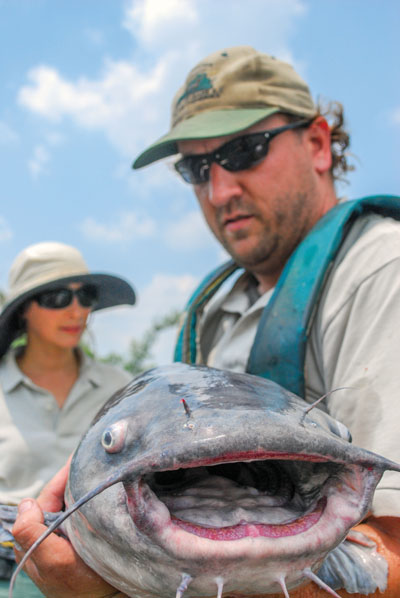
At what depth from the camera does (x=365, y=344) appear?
5.59 feet

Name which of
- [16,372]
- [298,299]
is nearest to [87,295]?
[16,372]

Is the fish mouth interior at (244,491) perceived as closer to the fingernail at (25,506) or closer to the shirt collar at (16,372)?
the fingernail at (25,506)

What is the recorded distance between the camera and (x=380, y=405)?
1.59m

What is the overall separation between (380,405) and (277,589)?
0.73 m

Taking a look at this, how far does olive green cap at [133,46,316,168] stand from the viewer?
7.97 ft

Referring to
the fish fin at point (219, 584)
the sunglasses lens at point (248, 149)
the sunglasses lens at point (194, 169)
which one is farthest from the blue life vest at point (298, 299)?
the fish fin at point (219, 584)

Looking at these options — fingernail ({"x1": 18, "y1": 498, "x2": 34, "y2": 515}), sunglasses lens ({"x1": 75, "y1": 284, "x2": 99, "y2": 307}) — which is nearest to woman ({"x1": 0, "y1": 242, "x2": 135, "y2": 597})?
sunglasses lens ({"x1": 75, "y1": 284, "x2": 99, "y2": 307})

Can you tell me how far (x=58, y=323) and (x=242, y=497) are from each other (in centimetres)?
275

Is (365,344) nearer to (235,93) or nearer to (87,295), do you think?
(235,93)

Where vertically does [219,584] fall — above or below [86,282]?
below

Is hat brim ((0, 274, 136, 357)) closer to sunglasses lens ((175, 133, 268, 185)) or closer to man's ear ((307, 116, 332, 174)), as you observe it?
sunglasses lens ((175, 133, 268, 185))

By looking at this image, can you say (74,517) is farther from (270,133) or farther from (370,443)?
(270,133)

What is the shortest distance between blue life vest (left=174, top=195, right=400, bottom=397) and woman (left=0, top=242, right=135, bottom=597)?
1743 millimetres

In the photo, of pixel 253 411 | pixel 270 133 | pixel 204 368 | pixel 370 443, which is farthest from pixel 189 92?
pixel 253 411
